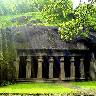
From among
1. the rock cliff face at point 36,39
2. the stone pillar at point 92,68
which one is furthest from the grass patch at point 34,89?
the stone pillar at point 92,68

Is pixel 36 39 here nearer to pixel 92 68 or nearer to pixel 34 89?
pixel 92 68

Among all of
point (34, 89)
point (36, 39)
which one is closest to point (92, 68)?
point (36, 39)

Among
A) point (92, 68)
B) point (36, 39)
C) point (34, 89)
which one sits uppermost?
point (36, 39)

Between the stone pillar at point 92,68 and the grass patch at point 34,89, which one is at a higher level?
the stone pillar at point 92,68

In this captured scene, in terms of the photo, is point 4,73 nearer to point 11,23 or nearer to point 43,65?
point 43,65

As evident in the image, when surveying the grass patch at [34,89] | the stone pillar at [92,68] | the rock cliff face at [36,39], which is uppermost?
the rock cliff face at [36,39]

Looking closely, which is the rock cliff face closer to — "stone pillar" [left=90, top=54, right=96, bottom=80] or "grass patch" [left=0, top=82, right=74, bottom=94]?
"stone pillar" [left=90, top=54, right=96, bottom=80]

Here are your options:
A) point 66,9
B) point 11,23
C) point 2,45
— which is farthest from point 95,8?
point 11,23

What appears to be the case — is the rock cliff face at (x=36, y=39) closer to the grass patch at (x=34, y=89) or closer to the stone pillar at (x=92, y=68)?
the stone pillar at (x=92, y=68)

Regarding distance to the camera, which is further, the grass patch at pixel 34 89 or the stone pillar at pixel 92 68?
the stone pillar at pixel 92 68

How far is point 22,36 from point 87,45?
23.0 ft

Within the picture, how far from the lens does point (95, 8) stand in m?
16.9

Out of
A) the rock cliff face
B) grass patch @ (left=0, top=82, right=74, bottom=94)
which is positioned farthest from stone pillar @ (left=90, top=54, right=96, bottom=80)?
grass patch @ (left=0, top=82, right=74, bottom=94)

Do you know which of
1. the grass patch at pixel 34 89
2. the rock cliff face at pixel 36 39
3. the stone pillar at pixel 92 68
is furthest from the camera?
the stone pillar at pixel 92 68
